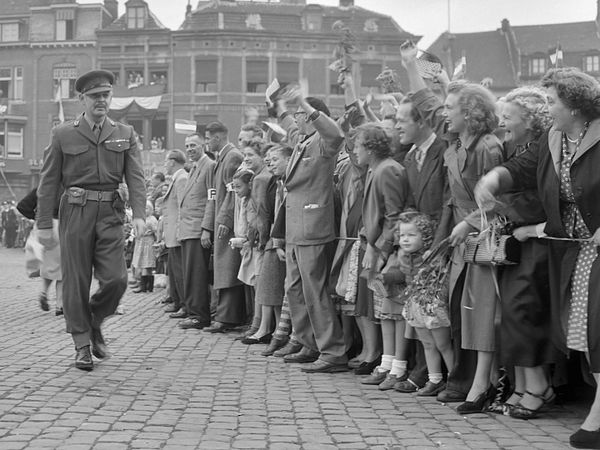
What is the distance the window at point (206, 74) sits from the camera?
5353 cm

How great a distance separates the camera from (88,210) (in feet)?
24.4

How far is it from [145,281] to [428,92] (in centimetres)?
1080

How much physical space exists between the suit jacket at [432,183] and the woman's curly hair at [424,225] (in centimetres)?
6

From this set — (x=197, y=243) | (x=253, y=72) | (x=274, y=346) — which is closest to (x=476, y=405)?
(x=274, y=346)

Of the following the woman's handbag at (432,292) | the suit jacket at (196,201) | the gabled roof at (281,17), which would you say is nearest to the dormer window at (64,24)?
the gabled roof at (281,17)

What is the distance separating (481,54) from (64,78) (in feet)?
90.1

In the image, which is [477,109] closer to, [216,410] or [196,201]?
[216,410]

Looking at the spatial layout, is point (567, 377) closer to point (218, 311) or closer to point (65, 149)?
point (65, 149)

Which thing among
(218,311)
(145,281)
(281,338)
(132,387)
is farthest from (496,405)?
(145,281)

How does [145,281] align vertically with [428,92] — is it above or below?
below

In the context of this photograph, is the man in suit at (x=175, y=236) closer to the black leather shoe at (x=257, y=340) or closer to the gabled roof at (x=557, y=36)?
the black leather shoe at (x=257, y=340)

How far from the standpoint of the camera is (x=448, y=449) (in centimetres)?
466

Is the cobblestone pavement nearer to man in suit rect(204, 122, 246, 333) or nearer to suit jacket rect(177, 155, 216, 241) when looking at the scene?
man in suit rect(204, 122, 246, 333)

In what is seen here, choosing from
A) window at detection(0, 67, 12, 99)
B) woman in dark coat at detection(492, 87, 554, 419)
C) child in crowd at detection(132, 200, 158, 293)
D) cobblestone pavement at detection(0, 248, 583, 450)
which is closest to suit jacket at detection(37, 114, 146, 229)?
cobblestone pavement at detection(0, 248, 583, 450)
